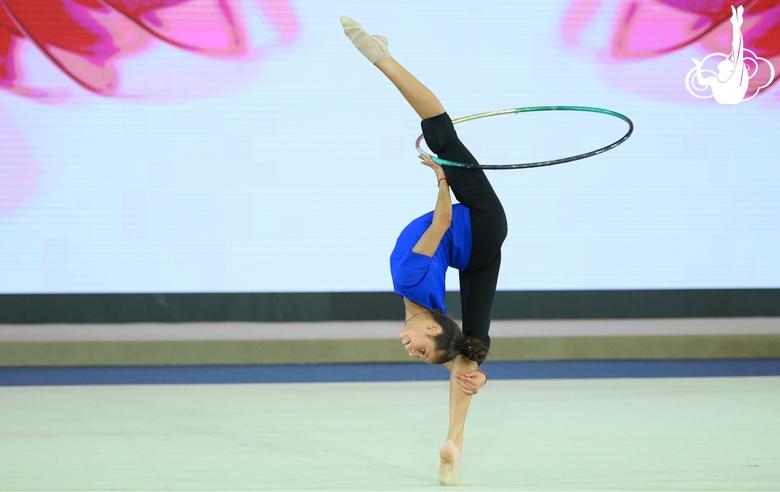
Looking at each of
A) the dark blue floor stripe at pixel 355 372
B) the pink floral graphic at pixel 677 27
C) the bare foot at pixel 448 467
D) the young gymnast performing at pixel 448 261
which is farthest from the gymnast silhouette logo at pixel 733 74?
the bare foot at pixel 448 467

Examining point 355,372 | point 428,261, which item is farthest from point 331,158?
point 428,261

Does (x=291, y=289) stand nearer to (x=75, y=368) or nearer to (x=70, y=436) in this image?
(x=75, y=368)

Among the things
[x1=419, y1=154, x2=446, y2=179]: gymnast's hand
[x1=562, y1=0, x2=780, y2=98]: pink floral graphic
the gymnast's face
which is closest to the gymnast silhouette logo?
[x1=562, y1=0, x2=780, y2=98]: pink floral graphic

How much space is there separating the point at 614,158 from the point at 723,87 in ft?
2.85

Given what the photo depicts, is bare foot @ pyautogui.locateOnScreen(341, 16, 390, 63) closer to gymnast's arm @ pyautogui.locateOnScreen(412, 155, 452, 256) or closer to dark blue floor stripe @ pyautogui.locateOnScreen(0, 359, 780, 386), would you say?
gymnast's arm @ pyautogui.locateOnScreen(412, 155, 452, 256)

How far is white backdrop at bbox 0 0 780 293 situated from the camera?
4.71 meters

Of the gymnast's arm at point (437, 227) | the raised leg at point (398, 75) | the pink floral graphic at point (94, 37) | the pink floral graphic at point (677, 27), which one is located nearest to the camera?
the gymnast's arm at point (437, 227)

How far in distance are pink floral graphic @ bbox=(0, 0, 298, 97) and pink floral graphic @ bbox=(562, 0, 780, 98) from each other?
1897 mm

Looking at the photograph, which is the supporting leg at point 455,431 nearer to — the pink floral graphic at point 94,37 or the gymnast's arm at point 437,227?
the gymnast's arm at point 437,227

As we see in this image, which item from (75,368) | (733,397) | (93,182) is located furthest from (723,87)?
(75,368)

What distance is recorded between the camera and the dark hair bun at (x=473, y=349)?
2.38 m

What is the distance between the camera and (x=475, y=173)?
2.49m

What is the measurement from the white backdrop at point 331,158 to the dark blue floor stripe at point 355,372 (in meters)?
0.60

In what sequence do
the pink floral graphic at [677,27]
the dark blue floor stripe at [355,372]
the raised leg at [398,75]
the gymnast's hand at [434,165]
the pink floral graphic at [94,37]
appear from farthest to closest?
the pink floral graphic at [677,27] → the pink floral graphic at [94,37] → the dark blue floor stripe at [355,372] → the raised leg at [398,75] → the gymnast's hand at [434,165]
